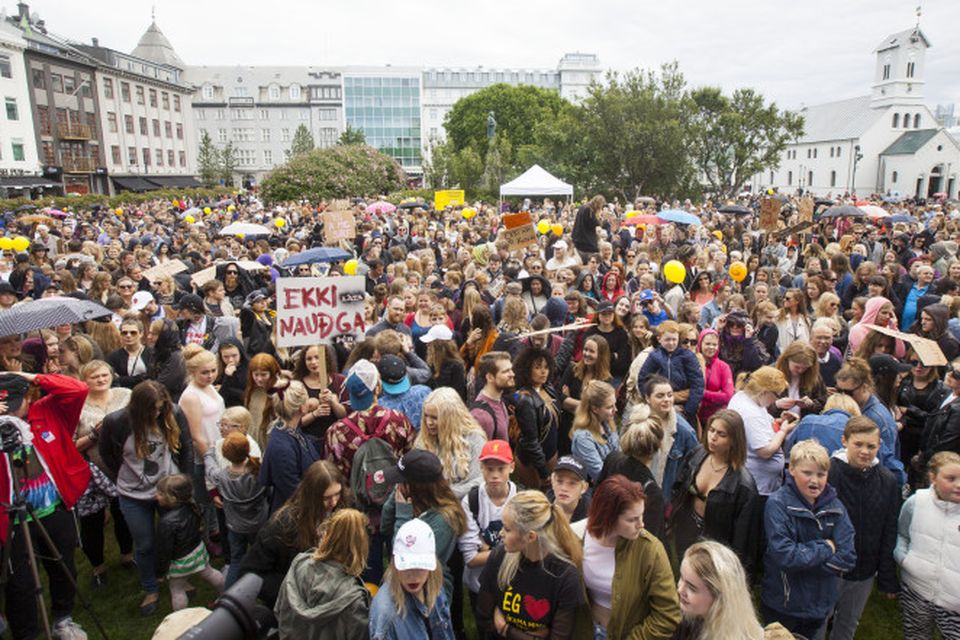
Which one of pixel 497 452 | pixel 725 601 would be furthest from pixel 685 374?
pixel 725 601

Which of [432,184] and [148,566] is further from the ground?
[432,184]

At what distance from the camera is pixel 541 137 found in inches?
1411

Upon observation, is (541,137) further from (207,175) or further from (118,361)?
(207,175)

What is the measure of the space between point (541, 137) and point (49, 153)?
3950 cm

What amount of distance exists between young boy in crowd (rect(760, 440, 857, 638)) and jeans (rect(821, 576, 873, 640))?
539 millimetres

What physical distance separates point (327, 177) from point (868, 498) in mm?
34527

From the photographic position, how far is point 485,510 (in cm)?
380

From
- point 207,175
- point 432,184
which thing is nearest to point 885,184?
point 432,184

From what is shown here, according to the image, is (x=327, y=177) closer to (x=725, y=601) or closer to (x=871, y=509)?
(x=871, y=509)

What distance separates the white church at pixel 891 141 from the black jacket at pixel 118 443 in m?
79.6

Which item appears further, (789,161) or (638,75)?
(789,161)

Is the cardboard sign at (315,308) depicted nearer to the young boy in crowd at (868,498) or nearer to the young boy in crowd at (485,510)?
the young boy in crowd at (485,510)

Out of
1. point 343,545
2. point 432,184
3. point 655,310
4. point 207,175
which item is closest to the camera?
point 343,545

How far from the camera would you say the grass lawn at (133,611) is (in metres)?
4.53
